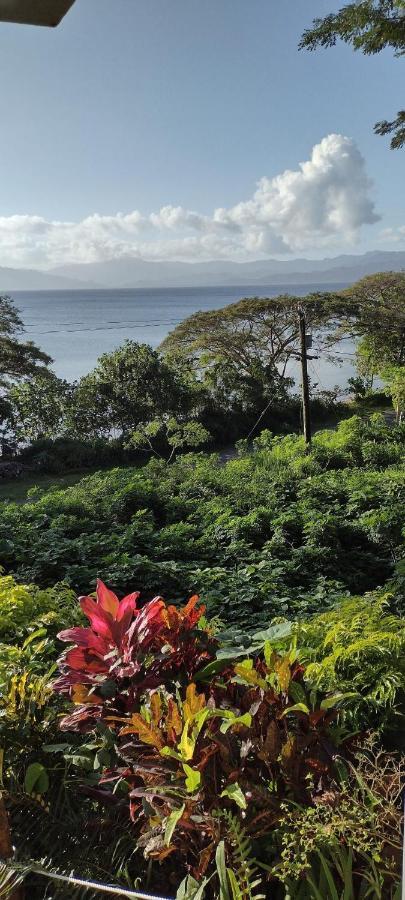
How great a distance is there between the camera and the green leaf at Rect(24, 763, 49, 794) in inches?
47.8

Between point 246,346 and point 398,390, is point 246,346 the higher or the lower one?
the higher one

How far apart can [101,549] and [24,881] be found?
144 inches

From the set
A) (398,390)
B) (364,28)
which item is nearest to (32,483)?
(398,390)

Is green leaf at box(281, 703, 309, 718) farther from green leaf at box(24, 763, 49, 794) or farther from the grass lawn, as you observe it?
the grass lawn

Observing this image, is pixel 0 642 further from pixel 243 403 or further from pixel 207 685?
pixel 243 403

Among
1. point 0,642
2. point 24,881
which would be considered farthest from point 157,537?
point 24,881

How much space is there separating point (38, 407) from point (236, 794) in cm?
1628

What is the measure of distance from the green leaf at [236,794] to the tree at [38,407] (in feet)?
52.2

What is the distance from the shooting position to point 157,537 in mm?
5289

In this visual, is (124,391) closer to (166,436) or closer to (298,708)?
(166,436)

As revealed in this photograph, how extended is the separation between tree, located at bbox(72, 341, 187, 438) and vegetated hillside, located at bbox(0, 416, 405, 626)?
24.0 ft

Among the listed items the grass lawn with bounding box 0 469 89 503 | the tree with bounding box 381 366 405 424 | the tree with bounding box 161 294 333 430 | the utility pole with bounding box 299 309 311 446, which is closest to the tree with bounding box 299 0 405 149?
the utility pole with bounding box 299 309 311 446

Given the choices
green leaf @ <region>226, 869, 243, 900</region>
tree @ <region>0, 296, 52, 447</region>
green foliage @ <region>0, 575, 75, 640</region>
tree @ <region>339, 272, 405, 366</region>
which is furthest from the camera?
tree @ <region>339, 272, 405, 366</region>

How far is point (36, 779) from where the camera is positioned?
4.00 feet
